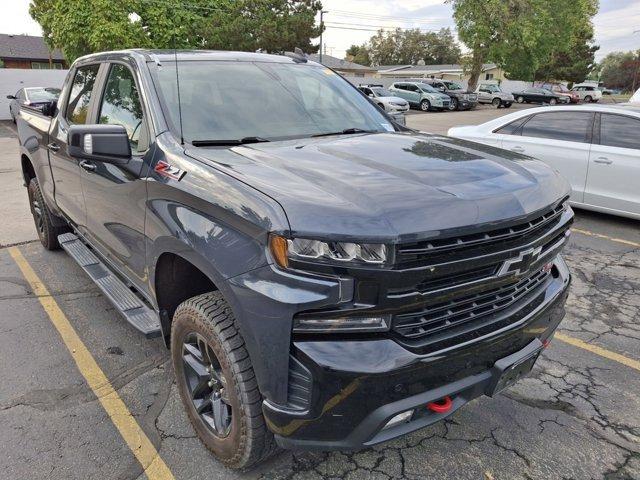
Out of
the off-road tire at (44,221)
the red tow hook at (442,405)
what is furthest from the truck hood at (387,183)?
the off-road tire at (44,221)

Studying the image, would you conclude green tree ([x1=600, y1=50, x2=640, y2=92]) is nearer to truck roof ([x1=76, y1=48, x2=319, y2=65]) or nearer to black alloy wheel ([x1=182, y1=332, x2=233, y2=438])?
truck roof ([x1=76, y1=48, x2=319, y2=65])

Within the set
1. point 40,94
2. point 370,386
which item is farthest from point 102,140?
point 40,94

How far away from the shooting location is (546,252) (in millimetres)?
2398

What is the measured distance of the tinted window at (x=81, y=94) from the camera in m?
3.84

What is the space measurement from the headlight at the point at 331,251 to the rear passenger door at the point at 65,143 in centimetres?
251

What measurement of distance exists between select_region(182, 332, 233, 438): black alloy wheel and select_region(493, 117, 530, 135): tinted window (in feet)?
21.1

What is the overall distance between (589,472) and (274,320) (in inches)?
71.2

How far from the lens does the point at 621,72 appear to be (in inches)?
3762

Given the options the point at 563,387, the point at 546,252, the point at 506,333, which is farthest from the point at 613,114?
the point at 506,333

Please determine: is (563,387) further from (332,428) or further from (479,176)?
(332,428)

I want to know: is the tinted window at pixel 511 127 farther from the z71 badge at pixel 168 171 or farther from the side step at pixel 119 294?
the z71 badge at pixel 168 171

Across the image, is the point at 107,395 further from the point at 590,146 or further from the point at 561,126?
the point at 561,126

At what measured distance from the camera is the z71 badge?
2438 millimetres

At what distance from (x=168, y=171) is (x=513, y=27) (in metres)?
38.4
